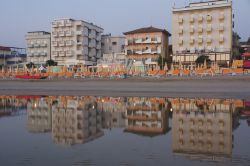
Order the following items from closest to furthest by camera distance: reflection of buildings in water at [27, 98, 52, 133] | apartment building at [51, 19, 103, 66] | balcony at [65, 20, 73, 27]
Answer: reflection of buildings in water at [27, 98, 52, 133] → apartment building at [51, 19, 103, 66] → balcony at [65, 20, 73, 27]

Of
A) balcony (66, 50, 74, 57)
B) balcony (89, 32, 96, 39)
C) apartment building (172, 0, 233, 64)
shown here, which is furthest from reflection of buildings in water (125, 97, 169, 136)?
balcony (89, 32, 96, 39)

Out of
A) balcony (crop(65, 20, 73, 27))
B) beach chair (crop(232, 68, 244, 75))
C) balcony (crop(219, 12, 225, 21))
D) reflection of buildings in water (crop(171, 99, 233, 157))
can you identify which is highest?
balcony (crop(65, 20, 73, 27))

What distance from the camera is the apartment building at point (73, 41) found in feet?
271

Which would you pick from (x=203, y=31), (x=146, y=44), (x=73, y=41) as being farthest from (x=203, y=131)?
(x=73, y=41)

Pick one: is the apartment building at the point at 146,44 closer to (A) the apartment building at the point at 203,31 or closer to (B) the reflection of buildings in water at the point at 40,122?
(A) the apartment building at the point at 203,31

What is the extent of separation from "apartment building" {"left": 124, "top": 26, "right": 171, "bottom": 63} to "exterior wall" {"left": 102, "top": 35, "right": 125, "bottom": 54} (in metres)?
10.8

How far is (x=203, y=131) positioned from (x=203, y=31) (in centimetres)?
6189

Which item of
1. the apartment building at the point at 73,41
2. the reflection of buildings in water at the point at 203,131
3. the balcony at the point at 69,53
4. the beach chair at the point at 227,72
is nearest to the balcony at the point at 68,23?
the apartment building at the point at 73,41

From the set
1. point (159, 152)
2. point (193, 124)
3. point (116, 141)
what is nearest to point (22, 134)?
point (116, 141)

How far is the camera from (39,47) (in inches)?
3511

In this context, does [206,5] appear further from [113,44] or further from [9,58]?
[9,58]

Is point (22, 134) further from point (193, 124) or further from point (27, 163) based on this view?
point (193, 124)

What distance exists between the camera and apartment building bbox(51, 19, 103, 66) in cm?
Answer: 8250

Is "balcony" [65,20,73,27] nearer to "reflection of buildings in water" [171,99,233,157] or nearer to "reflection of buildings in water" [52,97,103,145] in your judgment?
"reflection of buildings in water" [52,97,103,145]
